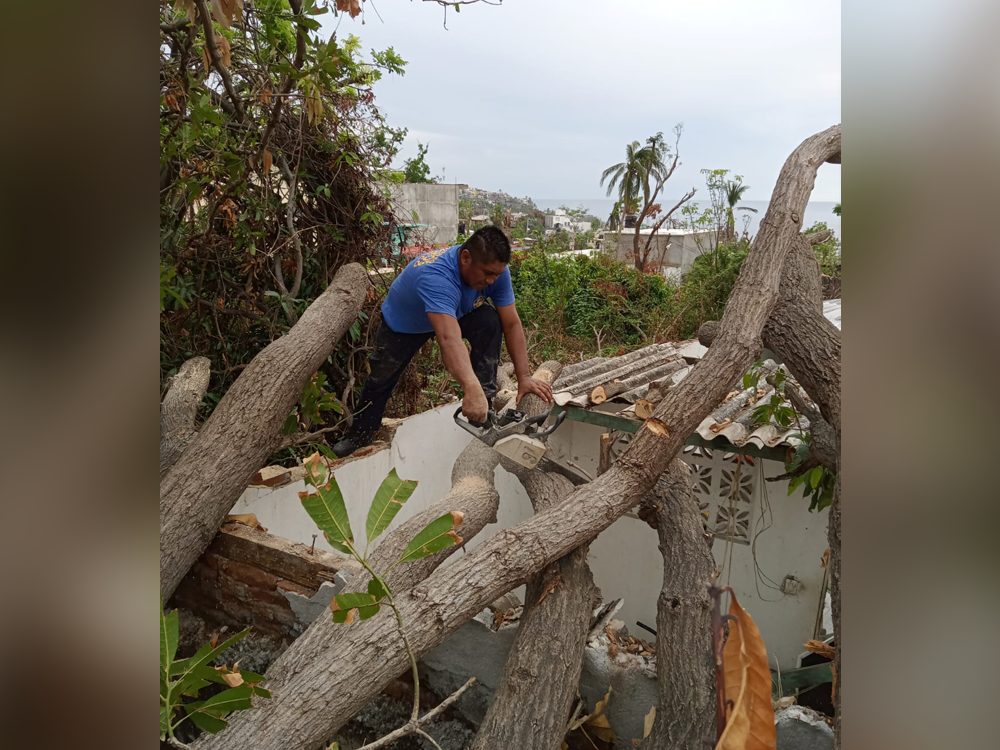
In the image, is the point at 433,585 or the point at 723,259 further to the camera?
the point at 723,259

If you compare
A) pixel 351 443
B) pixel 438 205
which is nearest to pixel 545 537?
pixel 351 443

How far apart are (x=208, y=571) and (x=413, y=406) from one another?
3.44m

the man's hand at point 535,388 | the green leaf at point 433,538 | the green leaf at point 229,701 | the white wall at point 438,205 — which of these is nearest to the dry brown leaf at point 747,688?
the green leaf at point 433,538

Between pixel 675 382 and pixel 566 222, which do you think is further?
pixel 566 222

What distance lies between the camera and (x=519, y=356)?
409 cm


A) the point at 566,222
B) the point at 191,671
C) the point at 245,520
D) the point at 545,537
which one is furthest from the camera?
the point at 566,222

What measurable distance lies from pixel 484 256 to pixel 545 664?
2124 millimetres

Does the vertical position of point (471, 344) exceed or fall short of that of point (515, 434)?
it exceeds it

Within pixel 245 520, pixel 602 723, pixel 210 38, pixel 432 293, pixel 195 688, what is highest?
pixel 210 38

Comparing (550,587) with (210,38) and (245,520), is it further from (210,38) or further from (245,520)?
(210,38)

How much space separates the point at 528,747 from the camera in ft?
7.73
